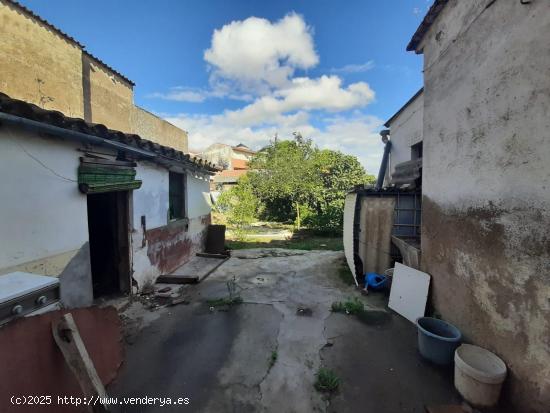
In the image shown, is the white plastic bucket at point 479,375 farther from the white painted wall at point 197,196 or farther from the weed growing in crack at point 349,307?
the white painted wall at point 197,196

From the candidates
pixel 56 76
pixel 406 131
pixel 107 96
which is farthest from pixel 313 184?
pixel 56 76

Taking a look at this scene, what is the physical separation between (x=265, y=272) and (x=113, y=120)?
9300mm

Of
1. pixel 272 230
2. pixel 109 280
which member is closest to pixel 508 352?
pixel 109 280

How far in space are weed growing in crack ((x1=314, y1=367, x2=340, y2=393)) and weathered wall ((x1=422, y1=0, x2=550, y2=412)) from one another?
1731 mm

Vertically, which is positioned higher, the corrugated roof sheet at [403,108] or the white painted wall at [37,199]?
the corrugated roof sheet at [403,108]

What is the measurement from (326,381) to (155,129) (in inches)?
589

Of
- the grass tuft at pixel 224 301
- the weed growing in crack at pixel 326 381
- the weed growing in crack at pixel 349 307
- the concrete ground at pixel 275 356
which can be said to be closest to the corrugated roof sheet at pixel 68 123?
the concrete ground at pixel 275 356

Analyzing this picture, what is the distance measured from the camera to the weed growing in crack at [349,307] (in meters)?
5.03

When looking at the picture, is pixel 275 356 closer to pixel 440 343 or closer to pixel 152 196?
pixel 440 343

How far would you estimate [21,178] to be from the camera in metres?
3.33

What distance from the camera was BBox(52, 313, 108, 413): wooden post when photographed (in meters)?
1.85

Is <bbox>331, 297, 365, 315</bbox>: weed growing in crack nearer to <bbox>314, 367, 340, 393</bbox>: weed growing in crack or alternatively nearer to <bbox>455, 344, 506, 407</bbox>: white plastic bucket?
<bbox>314, 367, 340, 393</bbox>: weed growing in crack

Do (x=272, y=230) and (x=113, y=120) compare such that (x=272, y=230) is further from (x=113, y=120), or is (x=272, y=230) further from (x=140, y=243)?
(x=140, y=243)

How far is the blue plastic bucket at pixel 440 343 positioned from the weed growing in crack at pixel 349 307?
1.31 m
